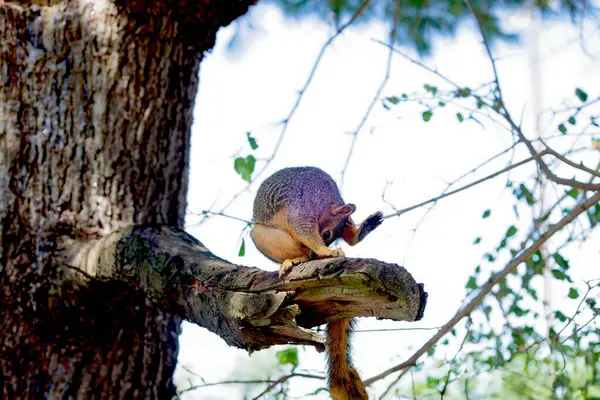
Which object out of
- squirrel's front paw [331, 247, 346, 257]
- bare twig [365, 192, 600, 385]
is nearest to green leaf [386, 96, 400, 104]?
bare twig [365, 192, 600, 385]

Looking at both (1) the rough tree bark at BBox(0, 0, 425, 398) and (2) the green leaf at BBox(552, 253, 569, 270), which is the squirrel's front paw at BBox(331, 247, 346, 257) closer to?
(1) the rough tree bark at BBox(0, 0, 425, 398)

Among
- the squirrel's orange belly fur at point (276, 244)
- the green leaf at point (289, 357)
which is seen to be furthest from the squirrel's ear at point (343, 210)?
the green leaf at point (289, 357)

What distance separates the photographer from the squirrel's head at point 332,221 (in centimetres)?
171

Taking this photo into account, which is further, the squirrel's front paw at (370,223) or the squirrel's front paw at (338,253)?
the squirrel's front paw at (370,223)

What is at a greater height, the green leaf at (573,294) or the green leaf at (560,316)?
the green leaf at (573,294)

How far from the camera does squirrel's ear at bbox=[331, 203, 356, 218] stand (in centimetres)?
169

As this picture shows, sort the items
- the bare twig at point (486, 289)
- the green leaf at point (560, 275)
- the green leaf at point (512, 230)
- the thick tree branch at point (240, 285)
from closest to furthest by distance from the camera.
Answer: the thick tree branch at point (240, 285) < the bare twig at point (486, 289) < the green leaf at point (560, 275) < the green leaf at point (512, 230)

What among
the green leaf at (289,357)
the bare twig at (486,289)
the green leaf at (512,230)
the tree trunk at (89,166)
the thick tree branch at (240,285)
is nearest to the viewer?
the thick tree branch at (240,285)

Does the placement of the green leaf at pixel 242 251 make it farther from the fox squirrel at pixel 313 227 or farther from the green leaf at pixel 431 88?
the green leaf at pixel 431 88

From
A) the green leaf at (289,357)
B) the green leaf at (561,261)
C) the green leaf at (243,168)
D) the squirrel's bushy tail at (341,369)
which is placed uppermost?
the green leaf at (243,168)

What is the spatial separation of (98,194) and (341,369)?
84 centimetres

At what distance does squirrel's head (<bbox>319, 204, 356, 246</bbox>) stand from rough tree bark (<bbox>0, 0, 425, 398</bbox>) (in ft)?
1.01

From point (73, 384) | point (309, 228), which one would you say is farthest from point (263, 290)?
point (73, 384)

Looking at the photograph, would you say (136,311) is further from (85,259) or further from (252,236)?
(252,236)
